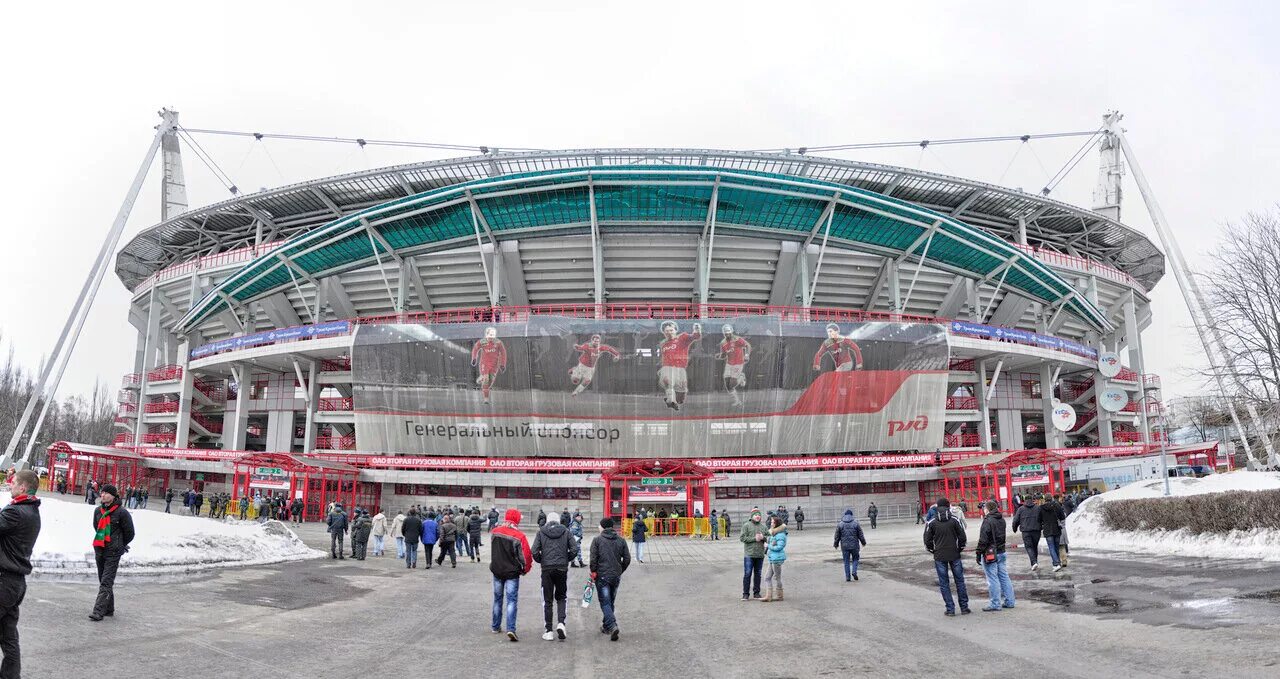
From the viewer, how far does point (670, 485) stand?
3158 cm

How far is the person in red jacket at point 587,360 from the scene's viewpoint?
36.8 meters

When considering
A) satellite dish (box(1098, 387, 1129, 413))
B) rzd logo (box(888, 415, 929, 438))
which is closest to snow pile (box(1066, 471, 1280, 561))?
rzd logo (box(888, 415, 929, 438))

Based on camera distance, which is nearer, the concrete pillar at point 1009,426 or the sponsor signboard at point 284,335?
the sponsor signboard at point 284,335

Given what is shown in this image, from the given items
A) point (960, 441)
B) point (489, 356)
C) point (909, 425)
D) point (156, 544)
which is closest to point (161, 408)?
point (489, 356)

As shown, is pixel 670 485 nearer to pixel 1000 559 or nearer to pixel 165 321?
pixel 1000 559

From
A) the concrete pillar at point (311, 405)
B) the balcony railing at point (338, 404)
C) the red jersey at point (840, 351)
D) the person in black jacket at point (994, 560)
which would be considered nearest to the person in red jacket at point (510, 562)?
the person in black jacket at point (994, 560)

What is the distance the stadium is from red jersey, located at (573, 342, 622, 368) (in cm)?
16

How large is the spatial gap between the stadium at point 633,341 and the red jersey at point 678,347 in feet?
0.50

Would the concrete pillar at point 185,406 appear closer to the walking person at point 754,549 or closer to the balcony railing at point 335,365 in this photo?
the balcony railing at point 335,365

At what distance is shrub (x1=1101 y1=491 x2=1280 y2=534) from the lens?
508 inches

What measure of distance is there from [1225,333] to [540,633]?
23.3m

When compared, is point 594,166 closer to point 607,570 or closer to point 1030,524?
point 1030,524

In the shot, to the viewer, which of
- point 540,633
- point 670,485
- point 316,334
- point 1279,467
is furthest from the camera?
point 316,334

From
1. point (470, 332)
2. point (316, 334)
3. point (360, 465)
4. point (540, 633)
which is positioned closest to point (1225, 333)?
point (540, 633)
